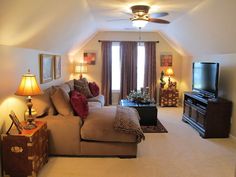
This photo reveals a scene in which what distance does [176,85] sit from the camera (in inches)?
300

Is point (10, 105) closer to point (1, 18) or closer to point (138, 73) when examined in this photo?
point (1, 18)

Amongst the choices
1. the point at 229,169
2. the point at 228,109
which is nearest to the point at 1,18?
the point at 229,169

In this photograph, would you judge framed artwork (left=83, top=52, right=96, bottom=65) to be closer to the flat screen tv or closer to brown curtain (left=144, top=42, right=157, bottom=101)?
brown curtain (left=144, top=42, right=157, bottom=101)

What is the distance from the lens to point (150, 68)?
24.2 feet

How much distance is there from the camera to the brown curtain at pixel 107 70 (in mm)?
7246

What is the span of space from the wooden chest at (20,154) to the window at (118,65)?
488 centimetres

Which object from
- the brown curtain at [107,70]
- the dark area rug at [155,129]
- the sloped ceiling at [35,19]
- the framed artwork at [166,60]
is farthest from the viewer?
the framed artwork at [166,60]

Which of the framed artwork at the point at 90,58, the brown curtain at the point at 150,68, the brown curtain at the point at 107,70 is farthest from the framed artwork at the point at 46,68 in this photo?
the brown curtain at the point at 150,68

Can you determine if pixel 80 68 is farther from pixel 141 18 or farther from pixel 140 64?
pixel 141 18

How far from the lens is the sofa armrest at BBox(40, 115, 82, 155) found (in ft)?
10.9

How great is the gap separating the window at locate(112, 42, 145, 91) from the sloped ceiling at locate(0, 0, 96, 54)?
3.21m

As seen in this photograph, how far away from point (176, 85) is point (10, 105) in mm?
5756

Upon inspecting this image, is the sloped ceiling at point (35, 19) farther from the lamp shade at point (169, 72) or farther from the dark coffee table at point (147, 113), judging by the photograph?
the lamp shade at point (169, 72)

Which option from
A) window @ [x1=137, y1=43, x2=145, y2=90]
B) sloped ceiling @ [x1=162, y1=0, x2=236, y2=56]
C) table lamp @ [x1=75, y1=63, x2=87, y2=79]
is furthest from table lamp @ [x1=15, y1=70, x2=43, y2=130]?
window @ [x1=137, y1=43, x2=145, y2=90]
